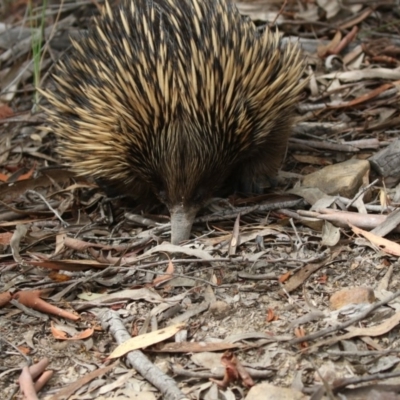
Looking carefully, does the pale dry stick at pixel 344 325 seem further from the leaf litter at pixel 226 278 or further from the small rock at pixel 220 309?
the small rock at pixel 220 309

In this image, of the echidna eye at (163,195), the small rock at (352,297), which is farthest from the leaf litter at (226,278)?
the echidna eye at (163,195)

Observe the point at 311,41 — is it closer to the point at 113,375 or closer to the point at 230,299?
the point at 230,299

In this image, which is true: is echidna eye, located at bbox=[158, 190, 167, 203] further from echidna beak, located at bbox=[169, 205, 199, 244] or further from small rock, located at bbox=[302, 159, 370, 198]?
small rock, located at bbox=[302, 159, 370, 198]

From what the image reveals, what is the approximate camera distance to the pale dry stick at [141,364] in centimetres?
216

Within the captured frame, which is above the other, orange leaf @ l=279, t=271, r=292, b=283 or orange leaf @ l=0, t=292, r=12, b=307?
orange leaf @ l=279, t=271, r=292, b=283

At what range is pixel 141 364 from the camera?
7.49 ft

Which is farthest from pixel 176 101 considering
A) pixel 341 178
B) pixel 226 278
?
pixel 341 178

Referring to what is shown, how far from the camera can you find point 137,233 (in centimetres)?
→ 323

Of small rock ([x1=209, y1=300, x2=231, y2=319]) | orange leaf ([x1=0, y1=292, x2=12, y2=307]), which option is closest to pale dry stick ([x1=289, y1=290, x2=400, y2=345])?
small rock ([x1=209, y1=300, x2=231, y2=319])

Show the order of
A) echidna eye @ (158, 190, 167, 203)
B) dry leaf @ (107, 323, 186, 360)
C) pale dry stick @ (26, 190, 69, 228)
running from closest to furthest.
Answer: dry leaf @ (107, 323, 186, 360) → echidna eye @ (158, 190, 167, 203) → pale dry stick @ (26, 190, 69, 228)

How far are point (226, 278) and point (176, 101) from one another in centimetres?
72

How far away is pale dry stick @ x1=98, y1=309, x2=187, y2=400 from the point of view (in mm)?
2158

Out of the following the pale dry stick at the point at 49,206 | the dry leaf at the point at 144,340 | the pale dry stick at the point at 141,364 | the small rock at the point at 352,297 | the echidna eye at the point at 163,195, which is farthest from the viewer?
the pale dry stick at the point at 49,206

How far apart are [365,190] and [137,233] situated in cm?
99
